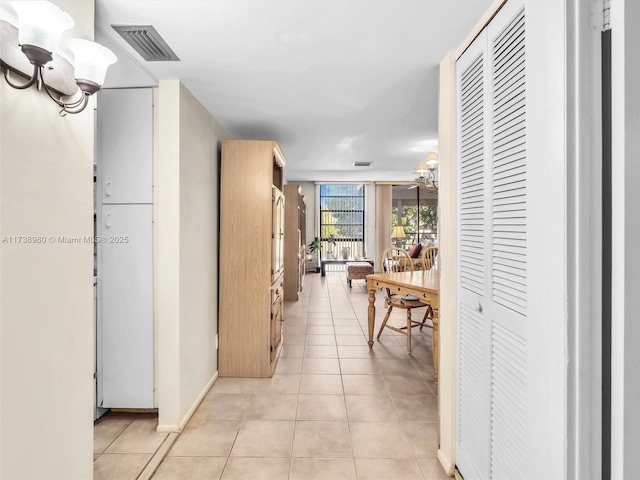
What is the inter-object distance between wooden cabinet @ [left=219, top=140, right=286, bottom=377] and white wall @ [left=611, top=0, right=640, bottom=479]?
100 inches

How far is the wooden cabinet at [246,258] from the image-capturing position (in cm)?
308

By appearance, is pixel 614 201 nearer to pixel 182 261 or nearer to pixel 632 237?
pixel 632 237

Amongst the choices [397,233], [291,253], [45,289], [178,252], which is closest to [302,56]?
[178,252]

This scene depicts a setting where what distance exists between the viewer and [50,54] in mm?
1000

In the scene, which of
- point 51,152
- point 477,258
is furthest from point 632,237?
point 51,152

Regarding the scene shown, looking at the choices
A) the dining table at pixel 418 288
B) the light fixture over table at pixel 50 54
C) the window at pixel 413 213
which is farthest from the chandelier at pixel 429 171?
the window at pixel 413 213

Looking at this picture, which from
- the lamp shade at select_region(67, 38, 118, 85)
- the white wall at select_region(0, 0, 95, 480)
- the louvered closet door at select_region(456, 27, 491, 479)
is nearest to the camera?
the white wall at select_region(0, 0, 95, 480)

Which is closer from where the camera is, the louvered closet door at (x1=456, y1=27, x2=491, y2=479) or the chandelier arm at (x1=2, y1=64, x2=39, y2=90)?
the chandelier arm at (x1=2, y1=64, x2=39, y2=90)

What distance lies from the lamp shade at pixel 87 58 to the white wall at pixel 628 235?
1559mm

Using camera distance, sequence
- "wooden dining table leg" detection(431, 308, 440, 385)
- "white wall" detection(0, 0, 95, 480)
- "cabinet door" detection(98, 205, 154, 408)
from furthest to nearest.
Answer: "wooden dining table leg" detection(431, 308, 440, 385) < "cabinet door" detection(98, 205, 154, 408) < "white wall" detection(0, 0, 95, 480)

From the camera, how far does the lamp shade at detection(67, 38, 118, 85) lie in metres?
1.20

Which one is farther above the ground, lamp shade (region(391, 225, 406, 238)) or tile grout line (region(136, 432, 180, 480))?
lamp shade (region(391, 225, 406, 238))

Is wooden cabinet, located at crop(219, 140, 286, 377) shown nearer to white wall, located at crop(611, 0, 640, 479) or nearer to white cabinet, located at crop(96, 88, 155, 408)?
white cabinet, located at crop(96, 88, 155, 408)

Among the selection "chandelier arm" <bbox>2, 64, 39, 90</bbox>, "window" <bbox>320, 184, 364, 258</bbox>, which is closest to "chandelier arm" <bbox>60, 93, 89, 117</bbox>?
"chandelier arm" <bbox>2, 64, 39, 90</bbox>
